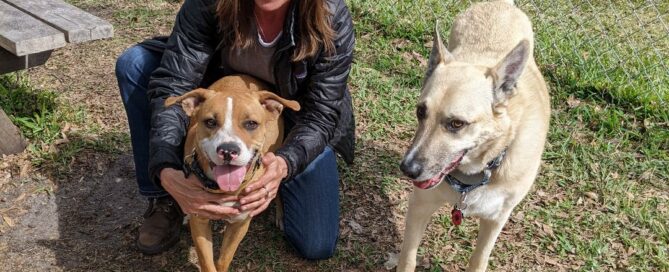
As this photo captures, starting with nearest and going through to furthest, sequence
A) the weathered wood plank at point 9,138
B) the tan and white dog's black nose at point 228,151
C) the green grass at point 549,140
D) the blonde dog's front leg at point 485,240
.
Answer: the tan and white dog's black nose at point 228,151, the blonde dog's front leg at point 485,240, the green grass at point 549,140, the weathered wood plank at point 9,138

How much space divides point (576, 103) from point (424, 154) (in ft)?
9.29

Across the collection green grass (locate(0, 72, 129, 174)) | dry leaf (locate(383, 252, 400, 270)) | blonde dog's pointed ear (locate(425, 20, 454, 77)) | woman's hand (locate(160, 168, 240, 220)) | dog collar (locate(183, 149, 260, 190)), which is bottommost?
green grass (locate(0, 72, 129, 174))

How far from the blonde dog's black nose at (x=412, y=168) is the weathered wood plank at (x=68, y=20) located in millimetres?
2042

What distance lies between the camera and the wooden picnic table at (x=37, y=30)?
11.7 ft

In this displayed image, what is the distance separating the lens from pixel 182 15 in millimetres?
3504

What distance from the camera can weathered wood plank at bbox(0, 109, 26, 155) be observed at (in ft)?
13.9

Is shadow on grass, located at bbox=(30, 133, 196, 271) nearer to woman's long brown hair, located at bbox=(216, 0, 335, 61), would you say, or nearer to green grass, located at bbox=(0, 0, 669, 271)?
green grass, located at bbox=(0, 0, 669, 271)

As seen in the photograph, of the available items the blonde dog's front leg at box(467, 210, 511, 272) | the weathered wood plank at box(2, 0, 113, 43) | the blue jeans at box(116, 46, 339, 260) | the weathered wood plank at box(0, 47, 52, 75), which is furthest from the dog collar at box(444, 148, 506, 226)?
the weathered wood plank at box(0, 47, 52, 75)

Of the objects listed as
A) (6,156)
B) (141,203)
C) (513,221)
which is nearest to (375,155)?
(513,221)

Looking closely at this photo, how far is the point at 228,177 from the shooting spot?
116 inches

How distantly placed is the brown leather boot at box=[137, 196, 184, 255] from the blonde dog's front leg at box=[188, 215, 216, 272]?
1.63ft

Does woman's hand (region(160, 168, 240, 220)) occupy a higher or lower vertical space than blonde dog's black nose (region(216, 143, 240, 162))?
lower

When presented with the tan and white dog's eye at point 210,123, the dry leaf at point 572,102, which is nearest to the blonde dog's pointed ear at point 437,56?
the tan and white dog's eye at point 210,123

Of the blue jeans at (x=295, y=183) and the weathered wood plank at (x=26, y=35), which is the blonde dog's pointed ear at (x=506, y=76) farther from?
the weathered wood plank at (x=26, y=35)
